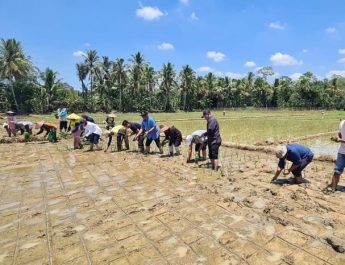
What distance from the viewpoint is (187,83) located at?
5216 cm

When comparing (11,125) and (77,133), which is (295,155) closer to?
(77,133)

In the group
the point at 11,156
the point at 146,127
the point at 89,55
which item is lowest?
the point at 11,156

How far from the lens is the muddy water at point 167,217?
136 inches

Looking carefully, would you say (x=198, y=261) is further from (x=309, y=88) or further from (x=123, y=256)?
(x=309, y=88)

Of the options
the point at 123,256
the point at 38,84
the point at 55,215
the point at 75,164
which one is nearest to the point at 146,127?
the point at 75,164

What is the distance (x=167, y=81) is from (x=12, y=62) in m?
23.8

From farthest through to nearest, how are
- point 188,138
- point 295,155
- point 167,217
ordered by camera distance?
1. point 188,138
2. point 295,155
3. point 167,217

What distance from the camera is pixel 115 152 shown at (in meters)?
10.2

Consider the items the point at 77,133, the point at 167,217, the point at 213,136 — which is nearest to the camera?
the point at 167,217

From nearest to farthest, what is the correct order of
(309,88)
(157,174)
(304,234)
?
(304,234) < (157,174) < (309,88)

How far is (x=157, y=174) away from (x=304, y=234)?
387 cm

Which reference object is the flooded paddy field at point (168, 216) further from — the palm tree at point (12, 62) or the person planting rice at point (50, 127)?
the palm tree at point (12, 62)

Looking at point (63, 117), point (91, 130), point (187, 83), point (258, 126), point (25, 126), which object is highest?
point (187, 83)

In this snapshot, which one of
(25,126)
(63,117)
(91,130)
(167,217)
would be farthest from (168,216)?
(25,126)
